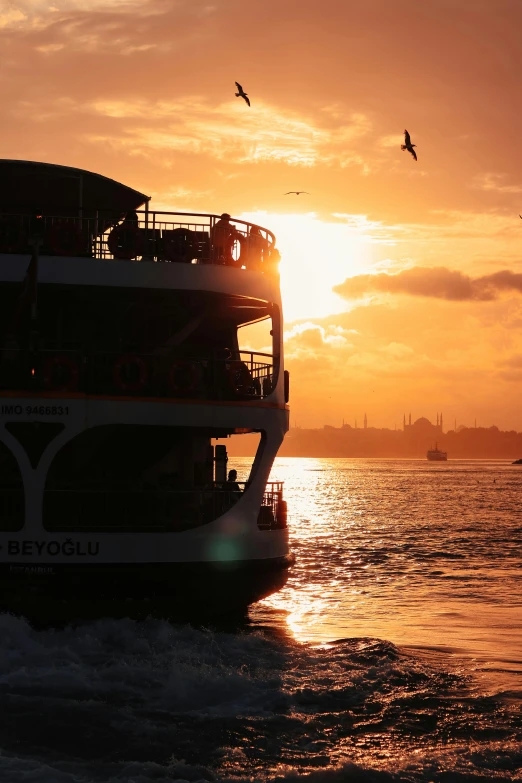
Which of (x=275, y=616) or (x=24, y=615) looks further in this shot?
(x=275, y=616)

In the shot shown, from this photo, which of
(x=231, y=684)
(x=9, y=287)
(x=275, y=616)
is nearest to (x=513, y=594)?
(x=275, y=616)

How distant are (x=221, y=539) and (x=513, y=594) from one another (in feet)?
50.2

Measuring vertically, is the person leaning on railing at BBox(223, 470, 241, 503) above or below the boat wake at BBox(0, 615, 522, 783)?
above

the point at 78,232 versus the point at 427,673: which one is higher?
the point at 78,232

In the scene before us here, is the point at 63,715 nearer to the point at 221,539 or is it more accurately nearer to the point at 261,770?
the point at 261,770

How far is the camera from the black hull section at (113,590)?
16.3m

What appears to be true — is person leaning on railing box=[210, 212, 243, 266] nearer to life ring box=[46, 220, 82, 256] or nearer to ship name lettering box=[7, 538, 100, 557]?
life ring box=[46, 220, 82, 256]

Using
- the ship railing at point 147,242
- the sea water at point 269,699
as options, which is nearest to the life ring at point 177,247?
the ship railing at point 147,242

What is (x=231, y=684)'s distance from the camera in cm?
1513

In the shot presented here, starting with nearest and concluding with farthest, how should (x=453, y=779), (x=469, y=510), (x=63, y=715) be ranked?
(x=453, y=779)
(x=63, y=715)
(x=469, y=510)

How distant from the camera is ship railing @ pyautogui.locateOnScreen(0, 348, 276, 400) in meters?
16.8

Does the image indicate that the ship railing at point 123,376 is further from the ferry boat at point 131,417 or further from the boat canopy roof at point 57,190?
the boat canopy roof at point 57,190

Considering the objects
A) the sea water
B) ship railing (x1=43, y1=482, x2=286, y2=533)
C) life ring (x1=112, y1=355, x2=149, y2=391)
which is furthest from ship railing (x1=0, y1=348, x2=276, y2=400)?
the sea water

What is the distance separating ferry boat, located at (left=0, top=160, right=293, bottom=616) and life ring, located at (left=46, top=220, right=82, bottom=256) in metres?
0.03
